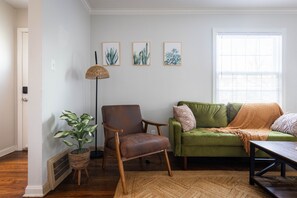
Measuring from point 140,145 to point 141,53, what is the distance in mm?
1786

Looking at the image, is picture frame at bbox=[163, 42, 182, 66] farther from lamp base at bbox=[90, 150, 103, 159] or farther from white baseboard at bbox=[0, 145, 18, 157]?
A: white baseboard at bbox=[0, 145, 18, 157]

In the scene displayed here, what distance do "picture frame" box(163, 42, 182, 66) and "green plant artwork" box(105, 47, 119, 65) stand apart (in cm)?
84

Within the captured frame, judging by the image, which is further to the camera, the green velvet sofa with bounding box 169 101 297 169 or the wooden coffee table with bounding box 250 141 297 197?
the green velvet sofa with bounding box 169 101 297 169

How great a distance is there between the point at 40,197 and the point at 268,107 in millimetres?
3317

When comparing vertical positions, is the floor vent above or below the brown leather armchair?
below

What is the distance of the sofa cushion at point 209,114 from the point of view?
9.96 feet

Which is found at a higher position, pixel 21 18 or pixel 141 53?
pixel 21 18

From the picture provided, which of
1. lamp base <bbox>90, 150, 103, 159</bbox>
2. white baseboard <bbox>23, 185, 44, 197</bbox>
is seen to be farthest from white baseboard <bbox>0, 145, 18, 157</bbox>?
white baseboard <bbox>23, 185, 44, 197</bbox>

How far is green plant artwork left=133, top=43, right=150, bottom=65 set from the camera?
3.31 metres

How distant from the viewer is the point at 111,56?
3314 mm

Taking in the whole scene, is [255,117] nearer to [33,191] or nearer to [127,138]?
[127,138]

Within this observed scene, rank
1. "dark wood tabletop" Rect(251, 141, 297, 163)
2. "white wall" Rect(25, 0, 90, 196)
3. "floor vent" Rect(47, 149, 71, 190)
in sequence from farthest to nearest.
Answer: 1. "floor vent" Rect(47, 149, 71, 190)
2. "white wall" Rect(25, 0, 90, 196)
3. "dark wood tabletop" Rect(251, 141, 297, 163)

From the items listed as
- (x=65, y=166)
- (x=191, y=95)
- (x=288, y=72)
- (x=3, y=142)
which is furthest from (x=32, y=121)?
(x=288, y=72)

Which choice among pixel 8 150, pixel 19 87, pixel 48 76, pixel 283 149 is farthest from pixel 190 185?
pixel 19 87
